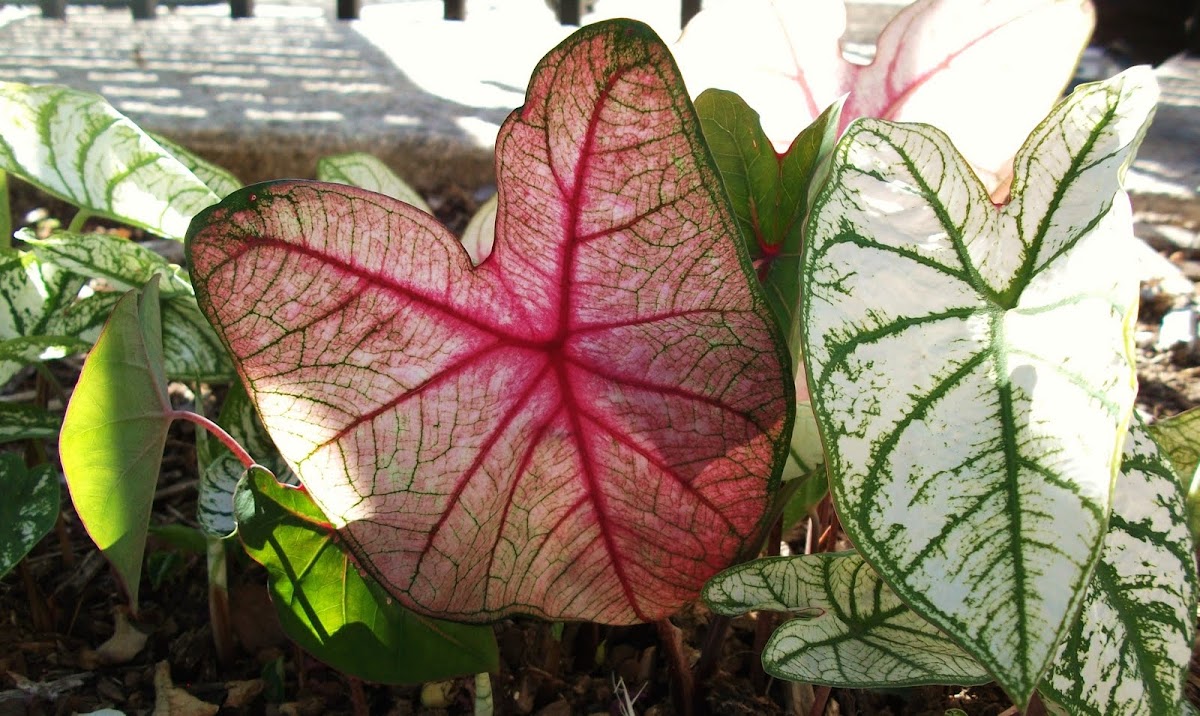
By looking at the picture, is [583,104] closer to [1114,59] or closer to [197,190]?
[197,190]

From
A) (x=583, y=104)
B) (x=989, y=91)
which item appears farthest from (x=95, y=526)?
(x=989, y=91)

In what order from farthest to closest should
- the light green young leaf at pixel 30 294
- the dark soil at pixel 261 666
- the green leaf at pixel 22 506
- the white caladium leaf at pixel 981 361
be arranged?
the light green young leaf at pixel 30 294
the dark soil at pixel 261 666
the green leaf at pixel 22 506
the white caladium leaf at pixel 981 361

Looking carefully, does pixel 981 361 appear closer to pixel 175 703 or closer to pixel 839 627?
pixel 839 627

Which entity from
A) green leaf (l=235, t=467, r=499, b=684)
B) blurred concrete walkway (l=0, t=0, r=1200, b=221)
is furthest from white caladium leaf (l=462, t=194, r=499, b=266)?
blurred concrete walkway (l=0, t=0, r=1200, b=221)

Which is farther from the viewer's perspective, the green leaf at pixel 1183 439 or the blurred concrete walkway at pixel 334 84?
the blurred concrete walkway at pixel 334 84

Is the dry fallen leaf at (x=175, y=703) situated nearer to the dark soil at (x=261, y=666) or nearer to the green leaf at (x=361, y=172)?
the dark soil at (x=261, y=666)

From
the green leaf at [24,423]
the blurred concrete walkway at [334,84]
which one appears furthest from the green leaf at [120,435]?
the blurred concrete walkway at [334,84]
